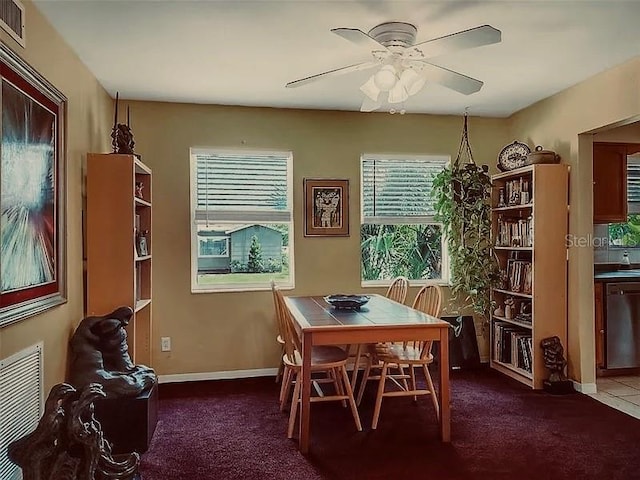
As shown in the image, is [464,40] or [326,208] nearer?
[464,40]

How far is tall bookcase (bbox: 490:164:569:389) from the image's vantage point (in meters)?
4.18

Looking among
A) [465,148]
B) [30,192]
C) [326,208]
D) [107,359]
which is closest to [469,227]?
[465,148]

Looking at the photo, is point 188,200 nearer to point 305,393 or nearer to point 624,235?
point 305,393

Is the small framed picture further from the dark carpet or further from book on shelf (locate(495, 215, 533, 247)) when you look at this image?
book on shelf (locate(495, 215, 533, 247))

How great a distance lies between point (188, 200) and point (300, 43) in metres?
1.90

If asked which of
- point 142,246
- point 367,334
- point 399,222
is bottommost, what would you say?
point 367,334

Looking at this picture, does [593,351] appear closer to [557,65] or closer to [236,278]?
[557,65]

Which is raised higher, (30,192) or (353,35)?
(353,35)

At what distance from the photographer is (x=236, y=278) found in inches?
184

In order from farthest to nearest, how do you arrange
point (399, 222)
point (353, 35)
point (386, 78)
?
1. point (399, 222)
2. point (386, 78)
3. point (353, 35)

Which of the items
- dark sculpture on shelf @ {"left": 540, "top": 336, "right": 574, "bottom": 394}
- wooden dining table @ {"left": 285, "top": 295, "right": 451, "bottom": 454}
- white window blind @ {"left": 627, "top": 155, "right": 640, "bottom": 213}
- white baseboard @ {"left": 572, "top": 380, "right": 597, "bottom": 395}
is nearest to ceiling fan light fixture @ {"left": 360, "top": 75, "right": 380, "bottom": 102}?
wooden dining table @ {"left": 285, "top": 295, "right": 451, "bottom": 454}

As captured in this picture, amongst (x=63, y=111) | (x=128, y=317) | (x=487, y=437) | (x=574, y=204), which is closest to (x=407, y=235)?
(x=574, y=204)

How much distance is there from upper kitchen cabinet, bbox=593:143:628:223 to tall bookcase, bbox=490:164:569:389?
649 millimetres

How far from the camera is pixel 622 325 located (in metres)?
4.49
